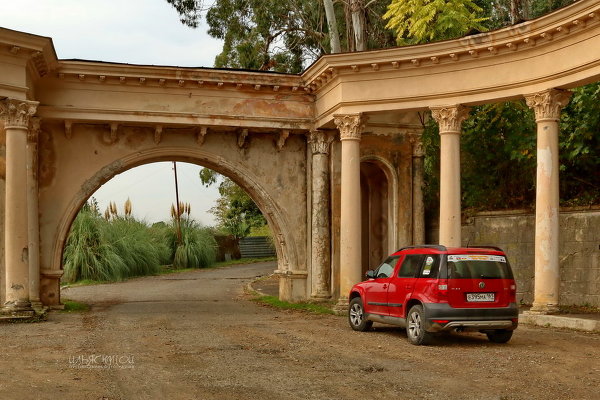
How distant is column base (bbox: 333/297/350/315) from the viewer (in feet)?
55.1

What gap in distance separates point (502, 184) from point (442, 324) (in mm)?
10021

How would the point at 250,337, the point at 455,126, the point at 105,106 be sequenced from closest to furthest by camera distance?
the point at 250,337 < the point at 455,126 < the point at 105,106

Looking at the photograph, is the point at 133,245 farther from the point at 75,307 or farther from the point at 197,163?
the point at 75,307

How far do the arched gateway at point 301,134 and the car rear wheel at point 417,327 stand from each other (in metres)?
4.04

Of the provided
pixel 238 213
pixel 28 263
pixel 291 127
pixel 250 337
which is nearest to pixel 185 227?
pixel 238 213

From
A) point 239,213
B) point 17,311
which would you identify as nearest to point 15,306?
point 17,311

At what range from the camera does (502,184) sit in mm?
20406

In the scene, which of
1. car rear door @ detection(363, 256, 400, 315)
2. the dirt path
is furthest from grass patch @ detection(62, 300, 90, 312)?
car rear door @ detection(363, 256, 400, 315)

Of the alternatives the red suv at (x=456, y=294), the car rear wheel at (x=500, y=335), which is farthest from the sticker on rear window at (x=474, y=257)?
the car rear wheel at (x=500, y=335)

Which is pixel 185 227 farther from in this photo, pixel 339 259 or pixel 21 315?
pixel 21 315

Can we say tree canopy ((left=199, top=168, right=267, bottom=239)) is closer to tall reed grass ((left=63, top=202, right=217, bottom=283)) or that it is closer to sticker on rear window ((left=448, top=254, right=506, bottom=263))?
tall reed grass ((left=63, top=202, right=217, bottom=283))

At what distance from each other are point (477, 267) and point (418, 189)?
8676 mm

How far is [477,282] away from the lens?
37.6ft

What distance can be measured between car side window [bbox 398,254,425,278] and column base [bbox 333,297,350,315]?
4.55 m
